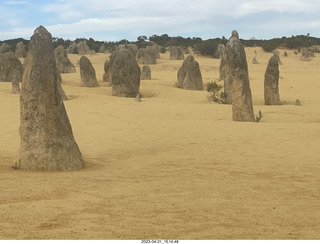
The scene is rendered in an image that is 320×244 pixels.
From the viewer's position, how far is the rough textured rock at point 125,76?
825 inches

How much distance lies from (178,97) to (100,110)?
5893 millimetres

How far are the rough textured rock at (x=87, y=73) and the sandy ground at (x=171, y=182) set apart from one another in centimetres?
837

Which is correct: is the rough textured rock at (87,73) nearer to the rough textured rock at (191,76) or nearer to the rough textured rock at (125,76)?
the rough textured rock at (125,76)

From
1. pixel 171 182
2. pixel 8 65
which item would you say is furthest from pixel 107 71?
pixel 171 182

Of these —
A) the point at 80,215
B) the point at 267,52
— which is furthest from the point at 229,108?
the point at 267,52

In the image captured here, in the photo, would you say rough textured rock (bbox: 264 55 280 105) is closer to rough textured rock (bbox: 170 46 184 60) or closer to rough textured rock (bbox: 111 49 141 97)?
rough textured rock (bbox: 111 49 141 97)

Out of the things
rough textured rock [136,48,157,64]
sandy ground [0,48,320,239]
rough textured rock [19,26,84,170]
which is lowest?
sandy ground [0,48,320,239]

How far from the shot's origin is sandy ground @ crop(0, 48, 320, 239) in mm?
4184

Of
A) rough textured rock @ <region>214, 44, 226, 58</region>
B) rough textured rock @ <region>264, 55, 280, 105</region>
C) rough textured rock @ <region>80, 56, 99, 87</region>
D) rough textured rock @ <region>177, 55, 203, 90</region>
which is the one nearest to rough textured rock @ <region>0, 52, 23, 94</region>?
rough textured rock @ <region>80, 56, 99, 87</region>

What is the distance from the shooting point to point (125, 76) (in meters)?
20.9

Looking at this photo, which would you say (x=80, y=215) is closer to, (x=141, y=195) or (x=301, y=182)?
(x=141, y=195)

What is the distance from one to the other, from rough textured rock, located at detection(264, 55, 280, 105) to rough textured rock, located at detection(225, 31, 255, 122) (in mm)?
4653

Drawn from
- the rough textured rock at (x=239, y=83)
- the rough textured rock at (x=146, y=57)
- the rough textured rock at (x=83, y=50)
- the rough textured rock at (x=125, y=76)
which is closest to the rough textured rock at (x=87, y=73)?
the rough textured rock at (x=125, y=76)

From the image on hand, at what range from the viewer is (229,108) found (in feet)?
54.9
